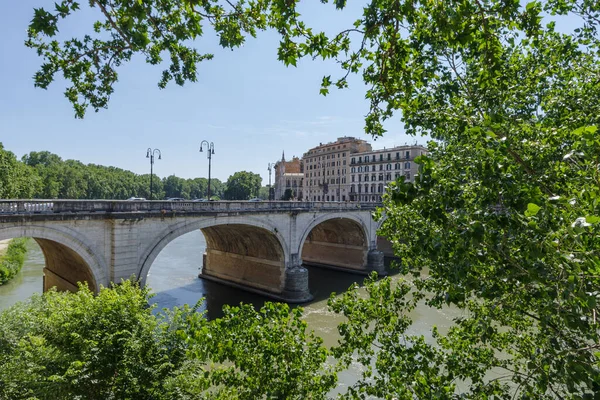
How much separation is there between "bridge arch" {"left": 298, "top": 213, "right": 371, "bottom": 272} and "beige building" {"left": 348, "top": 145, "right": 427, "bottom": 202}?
59.9 ft

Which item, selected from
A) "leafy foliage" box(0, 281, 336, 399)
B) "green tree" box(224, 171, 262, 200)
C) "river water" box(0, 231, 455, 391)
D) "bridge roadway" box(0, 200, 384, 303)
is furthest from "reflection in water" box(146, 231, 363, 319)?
"green tree" box(224, 171, 262, 200)

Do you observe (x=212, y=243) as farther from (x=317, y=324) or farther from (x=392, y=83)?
(x=392, y=83)

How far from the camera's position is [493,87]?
519 centimetres

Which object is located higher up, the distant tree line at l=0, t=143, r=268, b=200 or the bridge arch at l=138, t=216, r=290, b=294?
the distant tree line at l=0, t=143, r=268, b=200

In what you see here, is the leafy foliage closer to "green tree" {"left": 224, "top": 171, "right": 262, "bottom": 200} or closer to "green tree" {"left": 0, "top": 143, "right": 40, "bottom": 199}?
"green tree" {"left": 0, "top": 143, "right": 40, "bottom": 199}

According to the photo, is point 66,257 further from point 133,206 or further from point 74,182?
point 74,182

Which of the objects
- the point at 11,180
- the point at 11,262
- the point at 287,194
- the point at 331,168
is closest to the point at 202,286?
the point at 11,262

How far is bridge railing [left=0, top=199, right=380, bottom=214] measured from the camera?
12.6m

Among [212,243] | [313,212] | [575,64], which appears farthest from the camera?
[212,243]

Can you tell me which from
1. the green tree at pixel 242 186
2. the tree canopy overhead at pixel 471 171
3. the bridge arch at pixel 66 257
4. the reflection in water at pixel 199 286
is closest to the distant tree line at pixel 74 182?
the green tree at pixel 242 186

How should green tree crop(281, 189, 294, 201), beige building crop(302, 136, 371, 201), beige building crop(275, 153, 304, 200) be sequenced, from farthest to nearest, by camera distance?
beige building crop(275, 153, 304, 200)
green tree crop(281, 189, 294, 201)
beige building crop(302, 136, 371, 201)

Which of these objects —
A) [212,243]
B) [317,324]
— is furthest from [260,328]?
[212,243]

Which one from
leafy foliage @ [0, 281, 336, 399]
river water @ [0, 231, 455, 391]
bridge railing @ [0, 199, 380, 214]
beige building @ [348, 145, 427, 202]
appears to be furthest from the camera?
beige building @ [348, 145, 427, 202]

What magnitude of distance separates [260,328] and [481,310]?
10.2 feet
